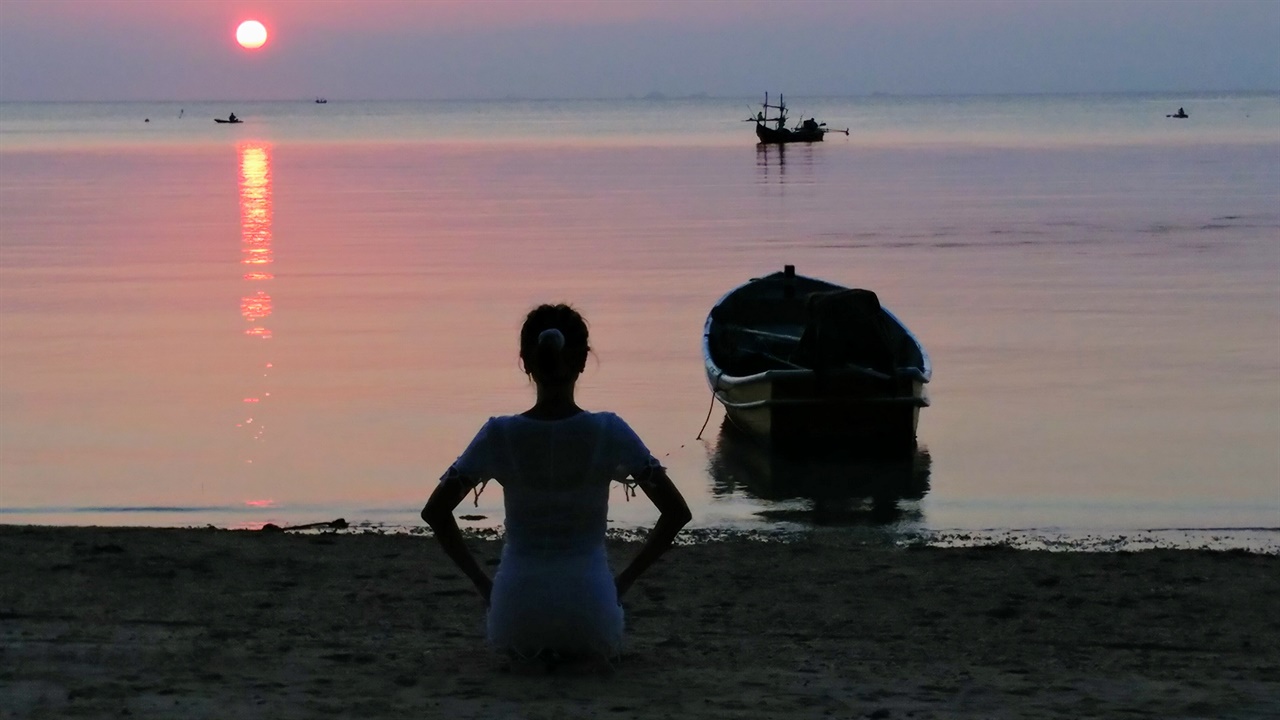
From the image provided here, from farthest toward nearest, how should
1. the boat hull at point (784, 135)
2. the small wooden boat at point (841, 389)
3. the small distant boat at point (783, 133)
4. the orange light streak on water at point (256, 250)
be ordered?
the small distant boat at point (783, 133) < the boat hull at point (784, 135) < the orange light streak on water at point (256, 250) < the small wooden boat at point (841, 389)

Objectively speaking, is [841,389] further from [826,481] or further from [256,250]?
[256,250]

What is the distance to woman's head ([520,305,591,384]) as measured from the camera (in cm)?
604

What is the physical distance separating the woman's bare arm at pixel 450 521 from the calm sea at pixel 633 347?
817 millimetres

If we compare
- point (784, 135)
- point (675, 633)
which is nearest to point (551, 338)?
point (675, 633)

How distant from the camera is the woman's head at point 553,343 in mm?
6043

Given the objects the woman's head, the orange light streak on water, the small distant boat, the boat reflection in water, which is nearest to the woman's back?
the woman's head

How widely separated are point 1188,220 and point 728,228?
12.9 m

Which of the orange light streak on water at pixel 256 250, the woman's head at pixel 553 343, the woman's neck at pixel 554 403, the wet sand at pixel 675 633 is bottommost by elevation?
the wet sand at pixel 675 633

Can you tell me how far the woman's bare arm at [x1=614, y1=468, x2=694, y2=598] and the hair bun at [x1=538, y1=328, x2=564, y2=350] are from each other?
2.05 ft

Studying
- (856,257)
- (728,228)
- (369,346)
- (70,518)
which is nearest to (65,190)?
(728,228)

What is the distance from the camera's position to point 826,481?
14.7 m

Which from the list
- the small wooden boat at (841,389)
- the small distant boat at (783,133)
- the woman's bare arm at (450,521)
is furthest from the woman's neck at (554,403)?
the small distant boat at (783,133)

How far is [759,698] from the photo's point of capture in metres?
6.56

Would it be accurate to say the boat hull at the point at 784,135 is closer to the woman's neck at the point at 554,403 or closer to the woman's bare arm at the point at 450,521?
the woman's bare arm at the point at 450,521
